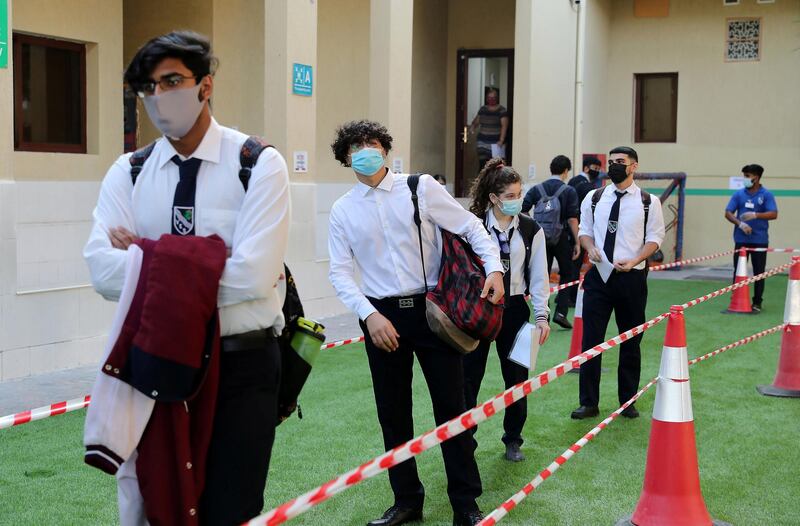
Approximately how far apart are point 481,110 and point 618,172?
39.6 feet

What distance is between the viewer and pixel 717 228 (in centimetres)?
1994

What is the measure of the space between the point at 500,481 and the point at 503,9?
14.8 meters

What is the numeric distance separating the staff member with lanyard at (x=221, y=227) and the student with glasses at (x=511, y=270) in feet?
10.2

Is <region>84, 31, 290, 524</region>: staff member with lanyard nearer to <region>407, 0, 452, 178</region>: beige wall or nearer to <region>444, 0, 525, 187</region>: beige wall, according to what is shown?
<region>407, 0, 452, 178</region>: beige wall

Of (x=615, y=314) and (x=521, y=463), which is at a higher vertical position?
(x=615, y=314)

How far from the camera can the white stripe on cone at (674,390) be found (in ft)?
16.5

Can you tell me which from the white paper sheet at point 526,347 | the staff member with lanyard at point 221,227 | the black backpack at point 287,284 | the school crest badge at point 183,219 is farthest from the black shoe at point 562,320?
the school crest badge at point 183,219

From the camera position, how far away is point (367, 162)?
477 cm

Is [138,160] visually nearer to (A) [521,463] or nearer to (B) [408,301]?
(B) [408,301]

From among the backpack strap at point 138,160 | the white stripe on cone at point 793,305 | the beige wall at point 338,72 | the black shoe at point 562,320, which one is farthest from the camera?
the beige wall at point 338,72

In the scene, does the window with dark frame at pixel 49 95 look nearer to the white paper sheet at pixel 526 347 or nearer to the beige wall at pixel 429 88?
the white paper sheet at pixel 526 347

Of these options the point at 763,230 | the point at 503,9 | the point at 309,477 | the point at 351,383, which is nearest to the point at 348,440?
the point at 309,477

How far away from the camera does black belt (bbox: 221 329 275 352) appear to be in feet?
10.0

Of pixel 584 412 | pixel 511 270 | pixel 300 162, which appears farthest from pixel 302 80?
pixel 511 270
